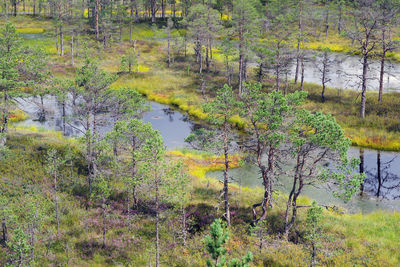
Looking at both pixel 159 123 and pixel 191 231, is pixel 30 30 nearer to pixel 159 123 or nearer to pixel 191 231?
pixel 159 123

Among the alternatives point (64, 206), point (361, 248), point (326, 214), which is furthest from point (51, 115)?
point (361, 248)

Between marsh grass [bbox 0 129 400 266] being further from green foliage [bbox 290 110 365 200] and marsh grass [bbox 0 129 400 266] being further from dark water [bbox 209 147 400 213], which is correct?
green foliage [bbox 290 110 365 200]

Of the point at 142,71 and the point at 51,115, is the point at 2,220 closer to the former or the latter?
the point at 51,115

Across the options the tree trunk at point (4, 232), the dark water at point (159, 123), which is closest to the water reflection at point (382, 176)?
the dark water at point (159, 123)

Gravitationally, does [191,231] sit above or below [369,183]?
below

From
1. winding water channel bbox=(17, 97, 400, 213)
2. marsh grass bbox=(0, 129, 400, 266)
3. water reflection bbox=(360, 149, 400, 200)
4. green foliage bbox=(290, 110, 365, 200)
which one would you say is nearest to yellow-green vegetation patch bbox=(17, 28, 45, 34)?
winding water channel bbox=(17, 97, 400, 213)

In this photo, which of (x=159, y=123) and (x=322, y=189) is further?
(x=159, y=123)

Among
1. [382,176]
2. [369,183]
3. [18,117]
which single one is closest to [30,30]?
[18,117]

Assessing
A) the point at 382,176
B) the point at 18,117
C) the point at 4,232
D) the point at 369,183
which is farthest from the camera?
the point at 18,117
